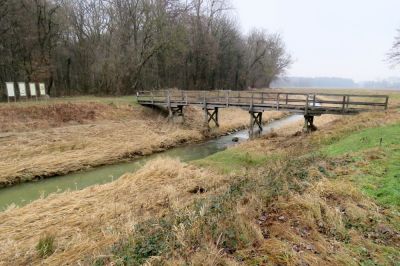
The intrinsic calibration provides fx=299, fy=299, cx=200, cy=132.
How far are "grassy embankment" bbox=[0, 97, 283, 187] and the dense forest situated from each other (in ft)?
27.7

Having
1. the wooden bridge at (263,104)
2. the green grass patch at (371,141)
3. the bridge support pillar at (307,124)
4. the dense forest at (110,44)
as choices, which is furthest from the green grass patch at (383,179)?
the dense forest at (110,44)

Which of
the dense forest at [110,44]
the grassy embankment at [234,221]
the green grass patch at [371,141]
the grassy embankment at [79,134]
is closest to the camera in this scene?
the grassy embankment at [234,221]

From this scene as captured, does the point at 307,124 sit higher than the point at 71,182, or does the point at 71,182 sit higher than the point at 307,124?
the point at 307,124

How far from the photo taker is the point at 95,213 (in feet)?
26.1

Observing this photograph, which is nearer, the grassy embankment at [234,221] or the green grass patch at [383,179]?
the grassy embankment at [234,221]

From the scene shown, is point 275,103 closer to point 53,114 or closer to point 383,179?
point 383,179

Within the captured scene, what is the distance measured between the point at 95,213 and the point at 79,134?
12.2 metres

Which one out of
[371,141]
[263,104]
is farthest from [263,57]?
[371,141]

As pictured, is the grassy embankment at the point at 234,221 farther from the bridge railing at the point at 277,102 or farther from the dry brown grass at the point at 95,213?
the bridge railing at the point at 277,102

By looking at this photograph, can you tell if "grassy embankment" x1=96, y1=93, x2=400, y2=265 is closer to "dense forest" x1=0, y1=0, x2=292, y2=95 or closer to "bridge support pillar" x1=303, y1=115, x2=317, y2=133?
"bridge support pillar" x1=303, y1=115, x2=317, y2=133

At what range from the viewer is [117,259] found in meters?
4.47

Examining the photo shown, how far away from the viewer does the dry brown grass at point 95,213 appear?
5.93 metres

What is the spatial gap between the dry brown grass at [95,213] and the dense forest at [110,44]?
21885 mm

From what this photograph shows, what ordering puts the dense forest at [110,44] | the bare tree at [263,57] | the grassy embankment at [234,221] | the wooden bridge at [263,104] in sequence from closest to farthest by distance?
the grassy embankment at [234,221] < the wooden bridge at [263,104] < the dense forest at [110,44] < the bare tree at [263,57]
